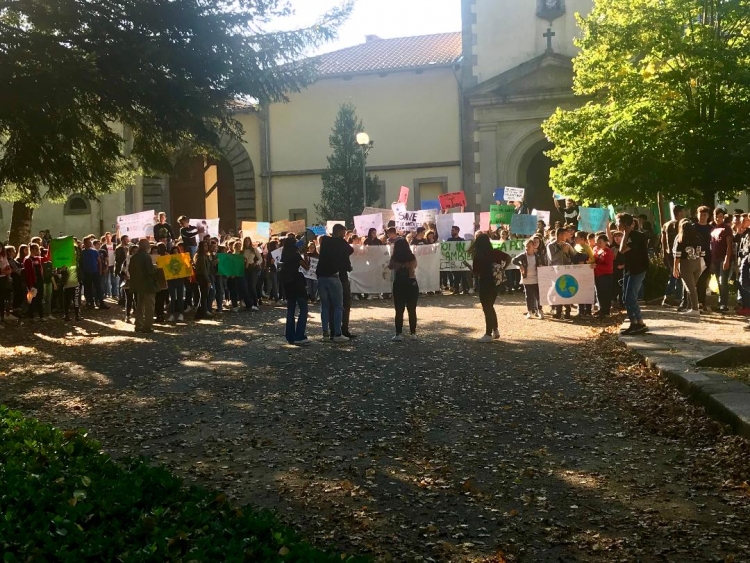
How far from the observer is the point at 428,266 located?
27906mm

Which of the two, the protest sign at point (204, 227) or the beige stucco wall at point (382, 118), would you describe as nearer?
the protest sign at point (204, 227)

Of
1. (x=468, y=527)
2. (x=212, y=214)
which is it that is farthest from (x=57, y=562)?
(x=212, y=214)

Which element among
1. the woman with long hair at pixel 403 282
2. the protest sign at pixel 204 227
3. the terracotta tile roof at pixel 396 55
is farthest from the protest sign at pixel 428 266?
A: the terracotta tile roof at pixel 396 55

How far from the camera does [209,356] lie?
14.5 meters

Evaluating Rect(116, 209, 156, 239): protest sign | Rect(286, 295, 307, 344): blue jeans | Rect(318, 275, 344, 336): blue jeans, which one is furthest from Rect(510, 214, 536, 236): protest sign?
Rect(286, 295, 307, 344): blue jeans

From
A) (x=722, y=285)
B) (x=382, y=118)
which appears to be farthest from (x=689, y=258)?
(x=382, y=118)

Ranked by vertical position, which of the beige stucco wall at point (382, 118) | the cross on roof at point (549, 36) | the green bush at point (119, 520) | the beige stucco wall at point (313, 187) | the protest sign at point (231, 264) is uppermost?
the cross on roof at point (549, 36)

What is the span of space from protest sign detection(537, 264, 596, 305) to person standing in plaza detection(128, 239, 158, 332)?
24.1ft

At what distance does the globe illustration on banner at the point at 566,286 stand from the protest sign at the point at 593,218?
871 centimetres

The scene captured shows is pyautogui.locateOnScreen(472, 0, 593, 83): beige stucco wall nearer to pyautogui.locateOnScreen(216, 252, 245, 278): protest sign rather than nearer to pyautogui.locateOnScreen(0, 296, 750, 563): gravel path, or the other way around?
pyautogui.locateOnScreen(216, 252, 245, 278): protest sign

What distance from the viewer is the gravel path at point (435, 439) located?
19.1 ft

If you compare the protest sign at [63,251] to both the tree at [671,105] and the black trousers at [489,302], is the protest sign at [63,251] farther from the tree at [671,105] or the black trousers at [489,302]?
the tree at [671,105]

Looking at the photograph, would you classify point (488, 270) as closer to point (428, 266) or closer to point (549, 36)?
point (428, 266)

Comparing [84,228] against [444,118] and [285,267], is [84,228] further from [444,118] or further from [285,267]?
[285,267]
